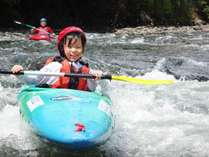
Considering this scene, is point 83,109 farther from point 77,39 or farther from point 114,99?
point 114,99

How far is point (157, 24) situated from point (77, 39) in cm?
2040

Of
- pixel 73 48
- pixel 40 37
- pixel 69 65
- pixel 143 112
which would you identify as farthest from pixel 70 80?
pixel 40 37

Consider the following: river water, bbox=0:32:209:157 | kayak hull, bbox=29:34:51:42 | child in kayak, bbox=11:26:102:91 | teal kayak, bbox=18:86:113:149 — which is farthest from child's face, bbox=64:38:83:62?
kayak hull, bbox=29:34:51:42

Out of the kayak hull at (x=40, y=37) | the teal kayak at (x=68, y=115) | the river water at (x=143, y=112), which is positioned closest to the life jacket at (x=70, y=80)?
the teal kayak at (x=68, y=115)

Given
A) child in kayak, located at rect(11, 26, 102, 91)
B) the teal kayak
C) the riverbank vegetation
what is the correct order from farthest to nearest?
1. the riverbank vegetation
2. child in kayak, located at rect(11, 26, 102, 91)
3. the teal kayak

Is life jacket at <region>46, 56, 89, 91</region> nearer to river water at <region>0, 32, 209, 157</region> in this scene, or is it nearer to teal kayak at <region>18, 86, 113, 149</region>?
teal kayak at <region>18, 86, 113, 149</region>

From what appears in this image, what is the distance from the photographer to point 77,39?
4.64 meters

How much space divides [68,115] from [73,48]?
3.30 ft

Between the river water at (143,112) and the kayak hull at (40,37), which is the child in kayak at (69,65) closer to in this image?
the river water at (143,112)

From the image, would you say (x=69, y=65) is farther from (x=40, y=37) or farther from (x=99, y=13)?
(x=99, y=13)

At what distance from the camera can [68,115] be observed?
3.84 m

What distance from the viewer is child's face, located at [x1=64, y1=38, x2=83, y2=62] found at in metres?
4.64

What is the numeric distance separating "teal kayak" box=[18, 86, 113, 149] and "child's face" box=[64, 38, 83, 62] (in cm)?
44

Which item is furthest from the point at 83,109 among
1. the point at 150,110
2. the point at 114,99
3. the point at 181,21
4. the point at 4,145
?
the point at 181,21
